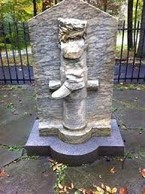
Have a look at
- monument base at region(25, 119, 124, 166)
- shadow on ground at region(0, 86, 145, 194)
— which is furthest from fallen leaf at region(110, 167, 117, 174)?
monument base at region(25, 119, 124, 166)

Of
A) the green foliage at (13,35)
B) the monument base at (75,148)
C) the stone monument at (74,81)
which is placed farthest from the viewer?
the green foliage at (13,35)

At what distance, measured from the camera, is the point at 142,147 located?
4.15 m

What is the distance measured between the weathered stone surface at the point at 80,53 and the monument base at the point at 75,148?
0.19m

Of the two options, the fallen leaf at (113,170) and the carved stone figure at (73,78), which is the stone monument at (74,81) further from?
the fallen leaf at (113,170)

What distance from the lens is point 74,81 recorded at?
3479 millimetres

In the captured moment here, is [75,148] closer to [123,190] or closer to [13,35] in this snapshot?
[123,190]

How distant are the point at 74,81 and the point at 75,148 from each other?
3.17 ft

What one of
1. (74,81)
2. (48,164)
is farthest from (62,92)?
(48,164)

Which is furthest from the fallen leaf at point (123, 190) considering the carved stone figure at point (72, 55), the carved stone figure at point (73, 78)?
the carved stone figure at point (72, 55)

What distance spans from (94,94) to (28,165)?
132 cm

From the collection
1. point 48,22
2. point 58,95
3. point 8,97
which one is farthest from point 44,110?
point 8,97

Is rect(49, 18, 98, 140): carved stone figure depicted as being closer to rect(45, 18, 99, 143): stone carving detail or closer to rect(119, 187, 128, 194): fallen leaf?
rect(45, 18, 99, 143): stone carving detail

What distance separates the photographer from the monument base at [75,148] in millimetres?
3760

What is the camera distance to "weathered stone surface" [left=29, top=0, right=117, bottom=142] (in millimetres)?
3416
